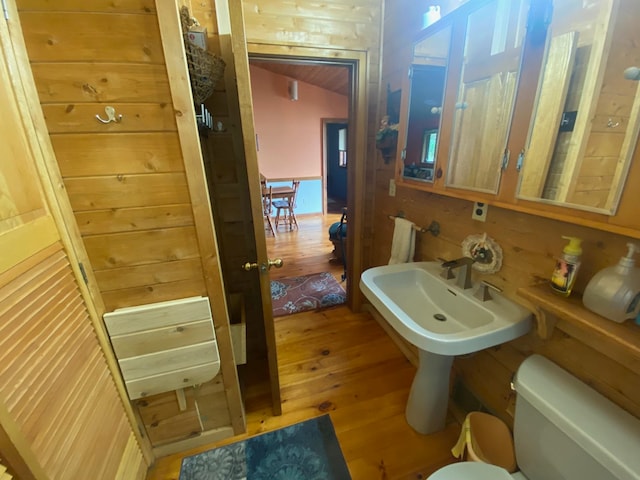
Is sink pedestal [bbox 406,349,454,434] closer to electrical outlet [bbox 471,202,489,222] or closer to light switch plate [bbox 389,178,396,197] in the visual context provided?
electrical outlet [bbox 471,202,489,222]

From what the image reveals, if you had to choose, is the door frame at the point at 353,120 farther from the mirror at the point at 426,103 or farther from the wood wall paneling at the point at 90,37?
the wood wall paneling at the point at 90,37

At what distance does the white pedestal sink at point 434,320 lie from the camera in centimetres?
97

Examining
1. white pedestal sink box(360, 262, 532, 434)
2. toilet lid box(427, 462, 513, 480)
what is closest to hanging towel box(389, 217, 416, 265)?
white pedestal sink box(360, 262, 532, 434)

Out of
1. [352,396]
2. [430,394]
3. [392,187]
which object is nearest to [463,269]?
[430,394]

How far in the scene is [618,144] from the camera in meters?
0.73

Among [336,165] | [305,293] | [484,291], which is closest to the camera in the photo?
[484,291]

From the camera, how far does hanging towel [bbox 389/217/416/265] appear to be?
66.3 inches

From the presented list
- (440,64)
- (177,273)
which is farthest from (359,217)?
(177,273)

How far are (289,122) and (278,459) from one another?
551 cm

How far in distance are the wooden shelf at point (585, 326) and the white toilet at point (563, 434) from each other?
0.45ft

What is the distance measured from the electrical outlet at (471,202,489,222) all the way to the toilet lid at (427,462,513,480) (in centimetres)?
94

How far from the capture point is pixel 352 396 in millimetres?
1687

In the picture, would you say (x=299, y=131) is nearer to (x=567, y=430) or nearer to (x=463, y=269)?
(x=463, y=269)

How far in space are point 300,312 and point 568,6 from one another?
241 centimetres
